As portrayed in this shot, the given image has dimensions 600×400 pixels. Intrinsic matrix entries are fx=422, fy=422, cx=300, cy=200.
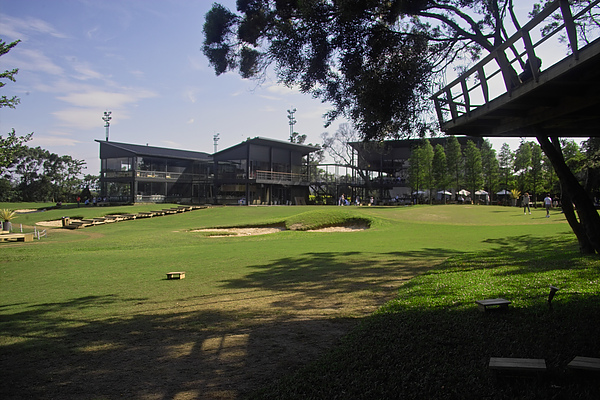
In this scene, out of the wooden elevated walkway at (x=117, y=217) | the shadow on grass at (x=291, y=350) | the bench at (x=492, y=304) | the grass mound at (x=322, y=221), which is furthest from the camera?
the wooden elevated walkway at (x=117, y=217)

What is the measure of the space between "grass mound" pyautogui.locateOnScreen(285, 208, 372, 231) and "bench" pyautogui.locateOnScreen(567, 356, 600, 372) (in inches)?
1040

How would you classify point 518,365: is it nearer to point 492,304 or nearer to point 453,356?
point 453,356

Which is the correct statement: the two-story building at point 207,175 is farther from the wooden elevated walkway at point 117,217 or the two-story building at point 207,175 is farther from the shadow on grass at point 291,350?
the shadow on grass at point 291,350

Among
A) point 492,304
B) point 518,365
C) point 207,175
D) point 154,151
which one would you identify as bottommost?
point 518,365

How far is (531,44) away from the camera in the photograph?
7281mm

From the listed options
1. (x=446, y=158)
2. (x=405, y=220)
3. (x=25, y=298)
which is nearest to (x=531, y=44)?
(x=25, y=298)

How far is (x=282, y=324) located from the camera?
732 cm

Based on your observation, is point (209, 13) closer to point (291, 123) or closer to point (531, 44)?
point (531, 44)

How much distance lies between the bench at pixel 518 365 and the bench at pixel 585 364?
28cm

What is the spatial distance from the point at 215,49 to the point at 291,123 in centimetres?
8799

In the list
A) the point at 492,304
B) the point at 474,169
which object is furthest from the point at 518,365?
the point at 474,169

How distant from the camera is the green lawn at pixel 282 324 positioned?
4.93 metres

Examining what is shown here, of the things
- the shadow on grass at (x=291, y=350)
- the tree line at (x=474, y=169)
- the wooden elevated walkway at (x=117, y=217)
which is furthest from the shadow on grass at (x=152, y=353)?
the tree line at (x=474, y=169)

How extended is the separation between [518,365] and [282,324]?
3.85m
